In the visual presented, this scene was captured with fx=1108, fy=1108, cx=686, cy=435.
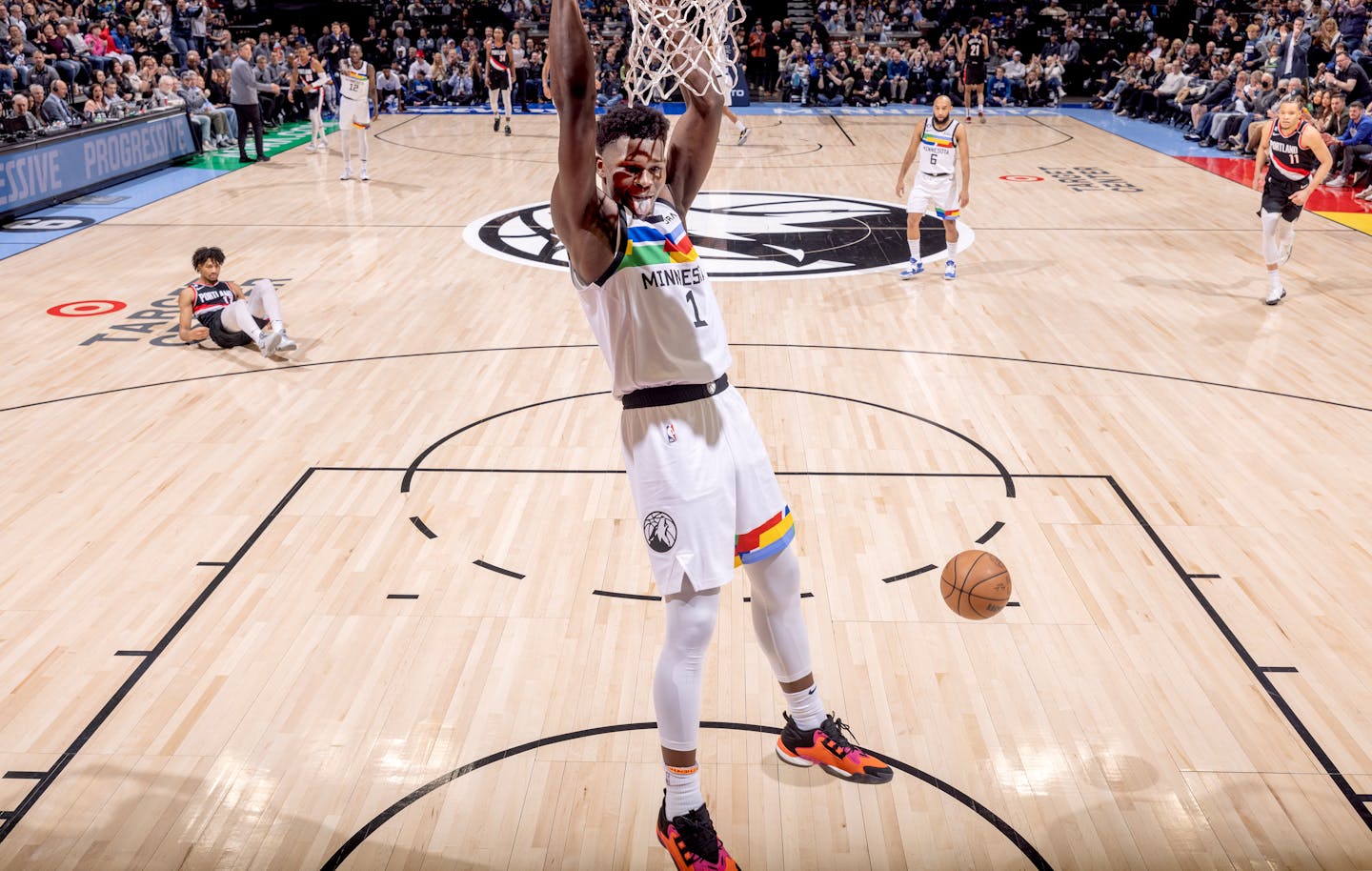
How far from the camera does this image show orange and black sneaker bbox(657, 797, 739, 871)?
10.4ft

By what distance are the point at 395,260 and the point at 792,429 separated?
565cm

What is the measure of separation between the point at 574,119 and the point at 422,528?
319 cm

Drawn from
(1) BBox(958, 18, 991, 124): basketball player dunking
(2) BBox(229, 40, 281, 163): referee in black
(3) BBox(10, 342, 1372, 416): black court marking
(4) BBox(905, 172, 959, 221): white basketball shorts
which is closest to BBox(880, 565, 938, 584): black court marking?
(3) BBox(10, 342, 1372, 416): black court marking

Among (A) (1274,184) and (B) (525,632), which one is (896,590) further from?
(A) (1274,184)

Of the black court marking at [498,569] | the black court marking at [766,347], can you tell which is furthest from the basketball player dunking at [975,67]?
the black court marking at [498,569]

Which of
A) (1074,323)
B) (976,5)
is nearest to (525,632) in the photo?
(1074,323)

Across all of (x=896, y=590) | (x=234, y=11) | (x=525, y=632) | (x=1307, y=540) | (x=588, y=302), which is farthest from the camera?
(x=234, y=11)

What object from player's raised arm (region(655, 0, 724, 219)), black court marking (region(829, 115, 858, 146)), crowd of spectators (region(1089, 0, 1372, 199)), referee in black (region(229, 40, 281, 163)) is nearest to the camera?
player's raised arm (region(655, 0, 724, 219))

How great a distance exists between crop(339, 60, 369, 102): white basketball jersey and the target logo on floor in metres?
5.85

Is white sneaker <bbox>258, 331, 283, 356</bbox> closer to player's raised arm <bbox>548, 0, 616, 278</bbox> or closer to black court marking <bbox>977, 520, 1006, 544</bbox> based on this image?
black court marking <bbox>977, 520, 1006, 544</bbox>

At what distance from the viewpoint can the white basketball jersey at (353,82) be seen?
14203mm

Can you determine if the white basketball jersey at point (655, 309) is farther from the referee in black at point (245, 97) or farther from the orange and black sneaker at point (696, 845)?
the referee in black at point (245, 97)

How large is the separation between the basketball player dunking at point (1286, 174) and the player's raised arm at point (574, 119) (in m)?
7.65

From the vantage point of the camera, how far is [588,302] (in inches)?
123
